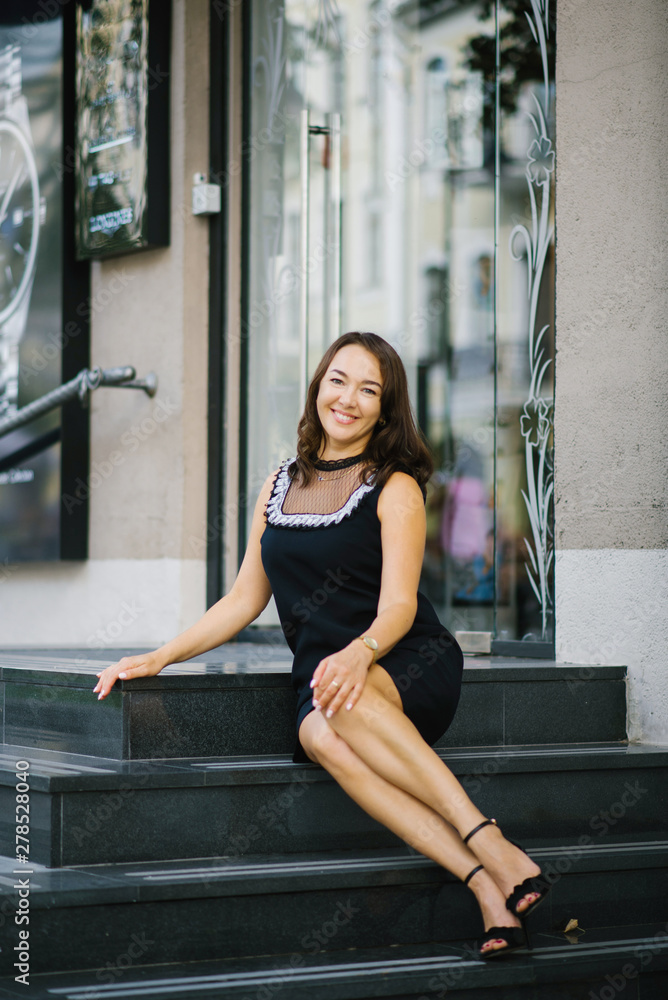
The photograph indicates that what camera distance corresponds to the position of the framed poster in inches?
219

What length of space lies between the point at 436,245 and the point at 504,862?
14.9 ft

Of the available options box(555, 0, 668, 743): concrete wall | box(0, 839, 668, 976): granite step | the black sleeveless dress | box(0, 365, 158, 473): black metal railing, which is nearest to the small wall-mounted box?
box(0, 365, 158, 473): black metal railing

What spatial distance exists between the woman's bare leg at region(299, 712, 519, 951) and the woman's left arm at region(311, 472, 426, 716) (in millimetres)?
128

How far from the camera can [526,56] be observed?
199 inches

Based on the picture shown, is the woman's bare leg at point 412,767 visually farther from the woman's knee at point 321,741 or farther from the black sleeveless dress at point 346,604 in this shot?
the black sleeveless dress at point 346,604

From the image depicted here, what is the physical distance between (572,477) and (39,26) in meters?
3.71

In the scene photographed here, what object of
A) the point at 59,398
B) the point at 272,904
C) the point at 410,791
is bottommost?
the point at 272,904

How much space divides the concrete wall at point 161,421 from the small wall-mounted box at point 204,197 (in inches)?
1.6

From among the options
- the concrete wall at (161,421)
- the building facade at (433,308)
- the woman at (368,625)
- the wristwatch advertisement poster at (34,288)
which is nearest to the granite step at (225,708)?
the woman at (368,625)

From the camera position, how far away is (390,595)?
299 cm

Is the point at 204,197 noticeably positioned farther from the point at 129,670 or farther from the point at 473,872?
the point at 473,872

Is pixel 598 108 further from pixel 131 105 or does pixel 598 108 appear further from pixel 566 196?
pixel 131 105

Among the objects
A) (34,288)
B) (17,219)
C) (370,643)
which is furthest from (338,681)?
(17,219)

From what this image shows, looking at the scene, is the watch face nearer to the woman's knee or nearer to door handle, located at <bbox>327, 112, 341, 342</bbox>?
door handle, located at <bbox>327, 112, 341, 342</bbox>
